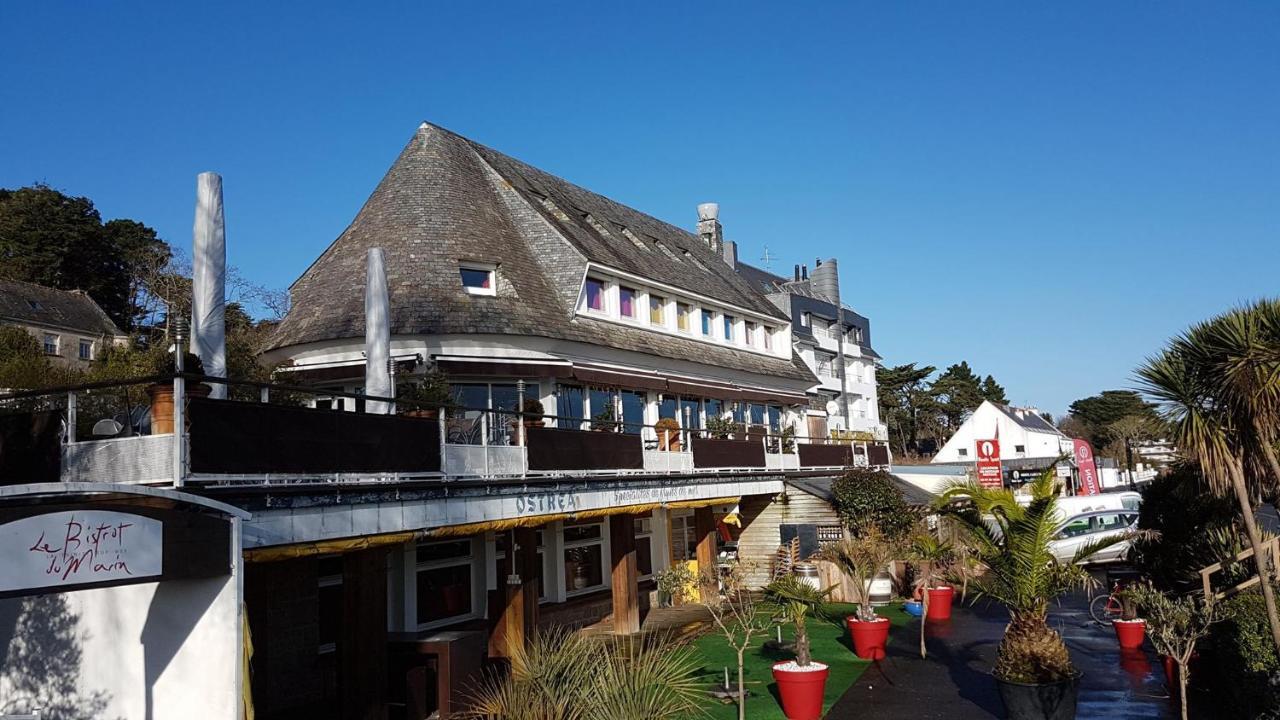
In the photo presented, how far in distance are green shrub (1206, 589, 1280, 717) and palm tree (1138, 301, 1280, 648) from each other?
31cm

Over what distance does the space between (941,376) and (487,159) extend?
7919 cm

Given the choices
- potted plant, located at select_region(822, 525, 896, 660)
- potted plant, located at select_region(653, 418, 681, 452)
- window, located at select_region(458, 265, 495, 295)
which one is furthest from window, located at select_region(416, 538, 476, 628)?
potted plant, located at select_region(822, 525, 896, 660)

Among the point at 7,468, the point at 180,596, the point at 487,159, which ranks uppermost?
the point at 487,159

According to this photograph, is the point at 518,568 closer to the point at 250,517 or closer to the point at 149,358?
the point at 250,517

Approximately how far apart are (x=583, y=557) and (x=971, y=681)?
34.2 ft

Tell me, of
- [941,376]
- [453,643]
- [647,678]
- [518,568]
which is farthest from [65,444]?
[941,376]

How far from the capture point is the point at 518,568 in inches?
664

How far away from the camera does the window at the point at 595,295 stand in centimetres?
2522

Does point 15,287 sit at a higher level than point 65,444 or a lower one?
higher

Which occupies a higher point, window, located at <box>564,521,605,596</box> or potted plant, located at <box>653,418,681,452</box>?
potted plant, located at <box>653,418,681,452</box>

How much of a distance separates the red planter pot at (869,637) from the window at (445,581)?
7428 millimetres

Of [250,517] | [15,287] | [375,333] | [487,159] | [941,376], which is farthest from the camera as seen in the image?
[941,376]

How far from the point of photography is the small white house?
241 ft

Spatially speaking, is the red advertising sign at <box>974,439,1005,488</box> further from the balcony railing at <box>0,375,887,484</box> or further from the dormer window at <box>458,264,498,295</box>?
the balcony railing at <box>0,375,887,484</box>
